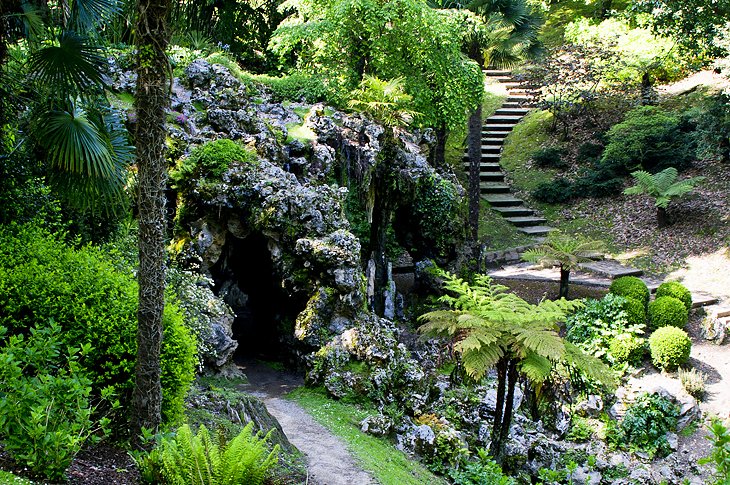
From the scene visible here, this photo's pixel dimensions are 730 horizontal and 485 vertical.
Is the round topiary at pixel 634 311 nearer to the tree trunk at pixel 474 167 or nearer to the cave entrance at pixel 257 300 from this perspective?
the tree trunk at pixel 474 167

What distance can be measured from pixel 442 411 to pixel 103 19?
24.1ft

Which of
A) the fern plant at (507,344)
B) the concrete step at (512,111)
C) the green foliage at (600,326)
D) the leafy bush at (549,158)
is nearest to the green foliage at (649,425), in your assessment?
the green foliage at (600,326)

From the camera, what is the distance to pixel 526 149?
24.6 meters

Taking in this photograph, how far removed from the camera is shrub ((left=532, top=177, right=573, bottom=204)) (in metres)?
21.9

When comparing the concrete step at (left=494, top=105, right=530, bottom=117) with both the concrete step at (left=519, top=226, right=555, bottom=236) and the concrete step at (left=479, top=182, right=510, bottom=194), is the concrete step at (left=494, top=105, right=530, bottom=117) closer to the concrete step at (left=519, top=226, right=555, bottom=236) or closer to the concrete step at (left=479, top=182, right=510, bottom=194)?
the concrete step at (left=479, top=182, right=510, bottom=194)

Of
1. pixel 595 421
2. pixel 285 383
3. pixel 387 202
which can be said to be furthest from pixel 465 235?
pixel 285 383

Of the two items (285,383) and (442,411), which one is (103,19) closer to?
(285,383)

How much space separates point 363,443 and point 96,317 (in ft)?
12.0

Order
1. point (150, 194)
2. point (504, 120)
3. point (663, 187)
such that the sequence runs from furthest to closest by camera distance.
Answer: point (504, 120)
point (663, 187)
point (150, 194)

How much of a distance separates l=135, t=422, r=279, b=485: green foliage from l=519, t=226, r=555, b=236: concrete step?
54.9 ft

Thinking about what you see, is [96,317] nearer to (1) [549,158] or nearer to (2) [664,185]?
(2) [664,185]

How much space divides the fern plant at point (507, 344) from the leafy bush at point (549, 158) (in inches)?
603

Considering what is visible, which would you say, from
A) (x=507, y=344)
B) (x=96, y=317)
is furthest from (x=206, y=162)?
(x=507, y=344)

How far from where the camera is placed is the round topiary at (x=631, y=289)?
1448cm
